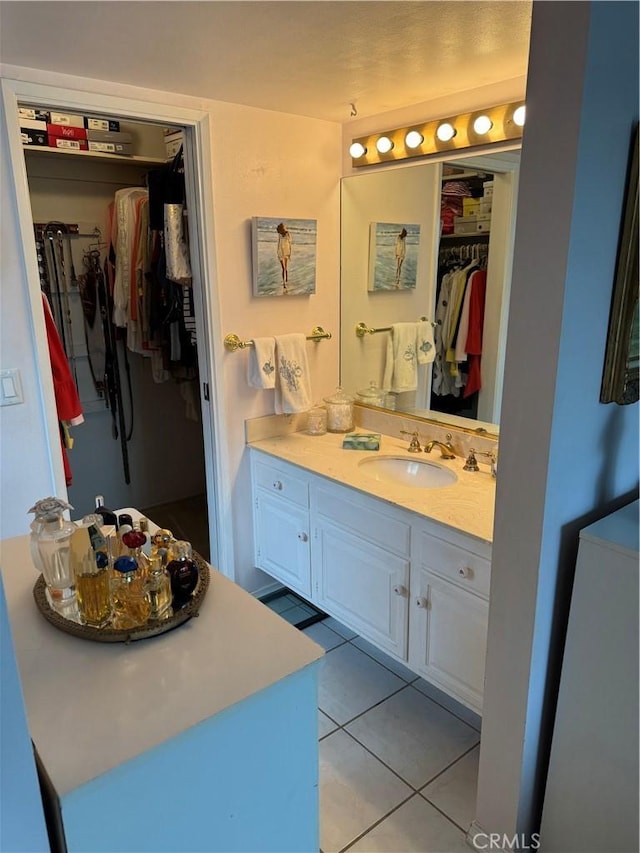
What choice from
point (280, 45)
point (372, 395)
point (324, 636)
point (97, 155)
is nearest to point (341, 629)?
point (324, 636)

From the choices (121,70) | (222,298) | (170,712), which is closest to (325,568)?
(222,298)

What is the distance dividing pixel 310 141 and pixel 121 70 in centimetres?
90

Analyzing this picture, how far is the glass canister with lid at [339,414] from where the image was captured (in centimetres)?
276

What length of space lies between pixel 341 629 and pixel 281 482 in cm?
73

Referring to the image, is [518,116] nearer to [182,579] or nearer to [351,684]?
[182,579]

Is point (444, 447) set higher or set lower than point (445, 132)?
lower

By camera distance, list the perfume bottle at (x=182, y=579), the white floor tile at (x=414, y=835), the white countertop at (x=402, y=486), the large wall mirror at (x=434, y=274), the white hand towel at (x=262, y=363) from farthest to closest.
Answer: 1. the white hand towel at (x=262, y=363)
2. the large wall mirror at (x=434, y=274)
3. the white countertop at (x=402, y=486)
4. the white floor tile at (x=414, y=835)
5. the perfume bottle at (x=182, y=579)

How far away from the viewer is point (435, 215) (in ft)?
7.80

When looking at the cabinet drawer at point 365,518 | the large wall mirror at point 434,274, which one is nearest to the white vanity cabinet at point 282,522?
the cabinet drawer at point 365,518

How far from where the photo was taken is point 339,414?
277cm

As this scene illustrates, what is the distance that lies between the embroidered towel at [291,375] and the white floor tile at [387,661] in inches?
41.7

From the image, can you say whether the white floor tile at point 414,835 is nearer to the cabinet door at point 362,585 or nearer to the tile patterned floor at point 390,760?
the tile patterned floor at point 390,760

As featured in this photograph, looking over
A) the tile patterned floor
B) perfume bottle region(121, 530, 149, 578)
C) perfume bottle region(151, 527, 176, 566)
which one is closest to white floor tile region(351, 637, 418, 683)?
the tile patterned floor

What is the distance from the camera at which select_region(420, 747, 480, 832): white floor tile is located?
171cm
